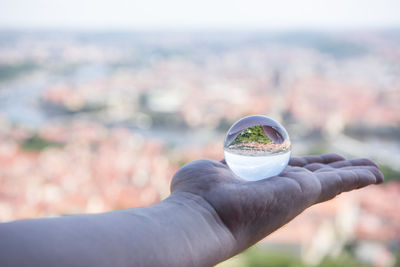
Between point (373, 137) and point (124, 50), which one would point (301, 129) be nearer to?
point (373, 137)

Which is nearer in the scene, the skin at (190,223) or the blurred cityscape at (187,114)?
the skin at (190,223)

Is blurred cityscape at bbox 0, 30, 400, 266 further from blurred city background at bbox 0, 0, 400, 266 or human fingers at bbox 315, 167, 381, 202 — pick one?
human fingers at bbox 315, 167, 381, 202

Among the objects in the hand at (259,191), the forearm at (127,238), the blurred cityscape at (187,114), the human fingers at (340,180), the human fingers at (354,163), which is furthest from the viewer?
the blurred cityscape at (187,114)

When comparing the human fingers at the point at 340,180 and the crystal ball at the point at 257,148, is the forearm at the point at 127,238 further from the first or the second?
the human fingers at the point at 340,180

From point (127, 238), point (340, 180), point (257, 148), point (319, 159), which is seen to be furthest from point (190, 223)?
point (319, 159)

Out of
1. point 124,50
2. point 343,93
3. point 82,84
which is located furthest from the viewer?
point 124,50

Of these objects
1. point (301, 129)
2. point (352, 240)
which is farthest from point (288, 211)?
point (301, 129)

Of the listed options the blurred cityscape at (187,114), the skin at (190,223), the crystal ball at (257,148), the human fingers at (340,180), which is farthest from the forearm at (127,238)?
the blurred cityscape at (187,114)
